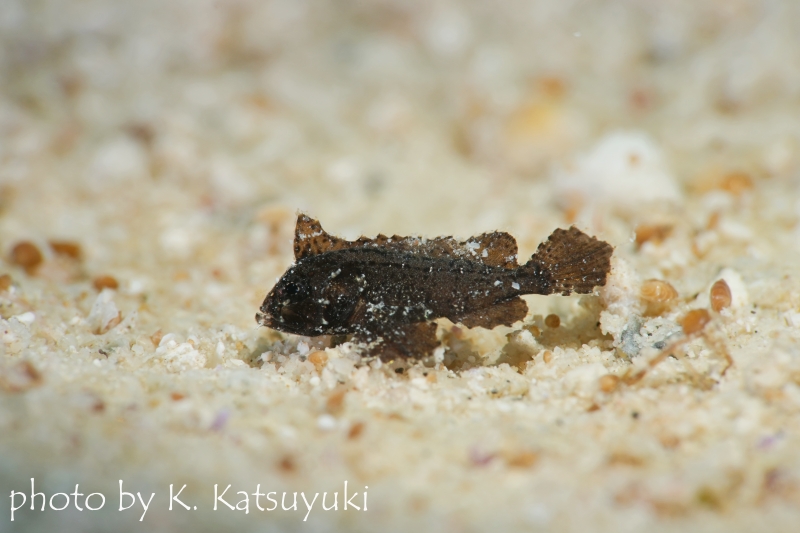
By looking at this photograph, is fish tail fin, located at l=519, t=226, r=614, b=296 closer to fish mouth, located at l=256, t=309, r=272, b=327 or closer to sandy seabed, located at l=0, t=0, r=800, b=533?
sandy seabed, located at l=0, t=0, r=800, b=533

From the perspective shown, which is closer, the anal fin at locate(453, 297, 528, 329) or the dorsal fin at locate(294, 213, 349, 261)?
the anal fin at locate(453, 297, 528, 329)

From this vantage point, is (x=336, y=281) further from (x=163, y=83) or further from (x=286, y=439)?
(x=163, y=83)

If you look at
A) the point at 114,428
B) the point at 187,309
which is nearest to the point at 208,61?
the point at 187,309

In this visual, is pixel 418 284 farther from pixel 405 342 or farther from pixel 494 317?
pixel 494 317

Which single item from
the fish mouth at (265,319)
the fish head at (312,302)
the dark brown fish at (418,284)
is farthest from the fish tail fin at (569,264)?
the fish mouth at (265,319)

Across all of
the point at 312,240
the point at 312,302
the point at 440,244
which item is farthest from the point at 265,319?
the point at 440,244

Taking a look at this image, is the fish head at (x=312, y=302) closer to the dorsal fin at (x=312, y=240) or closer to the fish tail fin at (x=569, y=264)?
the dorsal fin at (x=312, y=240)

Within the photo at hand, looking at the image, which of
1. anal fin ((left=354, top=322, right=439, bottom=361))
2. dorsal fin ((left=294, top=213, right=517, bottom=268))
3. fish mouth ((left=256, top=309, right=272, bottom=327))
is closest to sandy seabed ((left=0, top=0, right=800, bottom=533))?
anal fin ((left=354, top=322, right=439, bottom=361))

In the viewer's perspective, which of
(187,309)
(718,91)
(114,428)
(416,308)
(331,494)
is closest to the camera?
(331,494)
